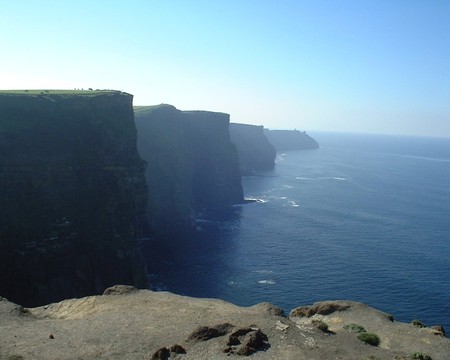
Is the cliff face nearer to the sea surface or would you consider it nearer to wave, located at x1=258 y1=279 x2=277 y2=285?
the sea surface

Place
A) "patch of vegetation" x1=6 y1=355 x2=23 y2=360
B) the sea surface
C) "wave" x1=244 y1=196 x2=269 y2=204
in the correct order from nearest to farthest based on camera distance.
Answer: "patch of vegetation" x1=6 y1=355 x2=23 y2=360
the sea surface
"wave" x1=244 y1=196 x2=269 y2=204

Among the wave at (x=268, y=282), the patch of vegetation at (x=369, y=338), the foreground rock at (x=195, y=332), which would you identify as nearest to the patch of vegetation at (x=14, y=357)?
the foreground rock at (x=195, y=332)

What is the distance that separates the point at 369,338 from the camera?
36.9 meters

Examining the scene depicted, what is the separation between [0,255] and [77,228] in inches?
520

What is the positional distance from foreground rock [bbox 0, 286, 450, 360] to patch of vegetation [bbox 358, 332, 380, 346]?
0.43m

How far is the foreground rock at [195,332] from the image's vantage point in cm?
3375

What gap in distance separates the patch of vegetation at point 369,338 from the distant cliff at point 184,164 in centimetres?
8918

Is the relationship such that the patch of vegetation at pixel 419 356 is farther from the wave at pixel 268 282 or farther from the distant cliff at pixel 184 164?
the distant cliff at pixel 184 164

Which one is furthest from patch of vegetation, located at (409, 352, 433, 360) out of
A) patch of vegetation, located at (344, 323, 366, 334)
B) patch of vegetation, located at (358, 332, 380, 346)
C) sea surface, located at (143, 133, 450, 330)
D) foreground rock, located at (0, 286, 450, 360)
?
sea surface, located at (143, 133, 450, 330)

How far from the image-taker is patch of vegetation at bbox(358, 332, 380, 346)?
121ft

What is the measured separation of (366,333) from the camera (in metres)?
37.9

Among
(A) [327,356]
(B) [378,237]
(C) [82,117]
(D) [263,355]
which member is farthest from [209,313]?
(B) [378,237]

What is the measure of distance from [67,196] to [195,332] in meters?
47.5

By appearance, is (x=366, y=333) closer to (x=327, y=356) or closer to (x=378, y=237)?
(x=327, y=356)
